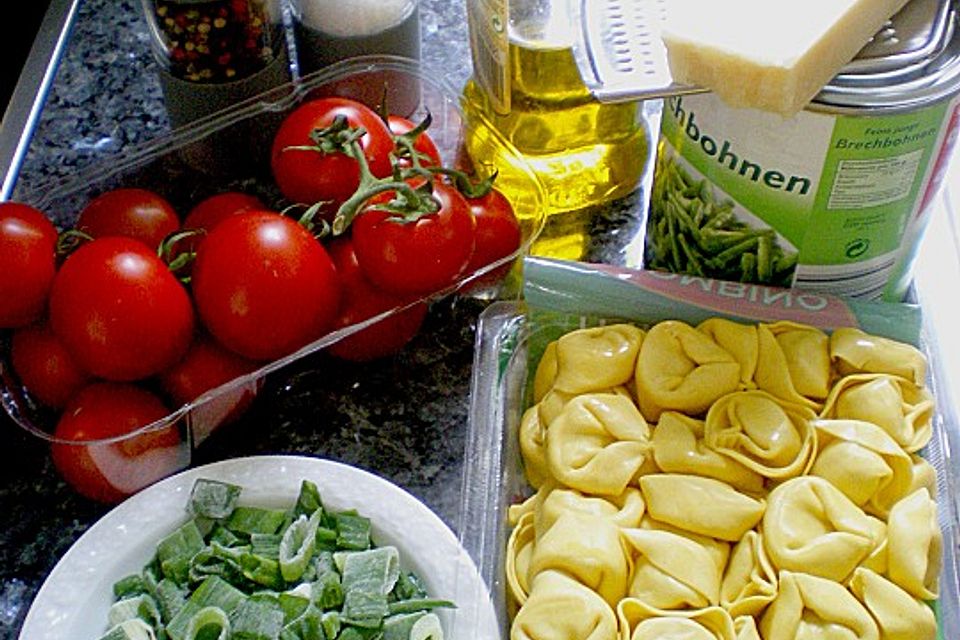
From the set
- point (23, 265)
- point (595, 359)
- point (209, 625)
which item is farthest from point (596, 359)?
point (23, 265)

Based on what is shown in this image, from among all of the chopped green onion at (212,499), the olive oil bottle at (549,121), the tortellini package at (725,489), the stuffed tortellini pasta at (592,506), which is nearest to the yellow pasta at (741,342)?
the tortellini package at (725,489)

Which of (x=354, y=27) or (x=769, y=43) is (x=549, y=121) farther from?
(x=769, y=43)

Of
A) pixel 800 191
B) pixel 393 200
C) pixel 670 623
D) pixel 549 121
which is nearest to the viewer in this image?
pixel 670 623

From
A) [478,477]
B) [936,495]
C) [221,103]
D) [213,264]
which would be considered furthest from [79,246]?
[936,495]

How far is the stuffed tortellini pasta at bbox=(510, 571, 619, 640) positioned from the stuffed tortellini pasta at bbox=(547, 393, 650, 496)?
81mm

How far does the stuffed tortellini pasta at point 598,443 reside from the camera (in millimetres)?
829

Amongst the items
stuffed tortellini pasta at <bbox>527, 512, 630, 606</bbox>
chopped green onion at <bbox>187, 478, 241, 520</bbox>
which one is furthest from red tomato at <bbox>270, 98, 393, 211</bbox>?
stuffed tortellini pasta at <bbox>527, 512, 630, 606</bbox>

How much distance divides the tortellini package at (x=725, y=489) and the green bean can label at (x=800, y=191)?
0.18 ft

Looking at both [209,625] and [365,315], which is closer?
[209,625]

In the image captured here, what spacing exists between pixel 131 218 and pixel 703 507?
513mm

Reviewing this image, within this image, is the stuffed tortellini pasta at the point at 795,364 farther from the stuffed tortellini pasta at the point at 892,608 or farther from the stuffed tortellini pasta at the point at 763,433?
the stuffed tortellini pasta at the point at 892,608

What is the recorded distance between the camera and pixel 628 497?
0.83 metres

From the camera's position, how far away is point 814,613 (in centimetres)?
76

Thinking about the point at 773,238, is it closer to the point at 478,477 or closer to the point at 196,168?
the point at 478,477
